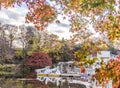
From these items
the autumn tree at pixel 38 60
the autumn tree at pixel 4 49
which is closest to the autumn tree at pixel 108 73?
the autumn tree at pixel 38 60

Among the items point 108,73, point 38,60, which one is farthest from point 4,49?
point 108,73

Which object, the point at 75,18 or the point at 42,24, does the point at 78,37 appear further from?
the point at 42,24

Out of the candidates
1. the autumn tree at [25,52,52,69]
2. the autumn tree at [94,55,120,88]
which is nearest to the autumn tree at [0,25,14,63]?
the autumn tree at [25,52,52,69]

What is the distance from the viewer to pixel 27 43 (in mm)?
25203

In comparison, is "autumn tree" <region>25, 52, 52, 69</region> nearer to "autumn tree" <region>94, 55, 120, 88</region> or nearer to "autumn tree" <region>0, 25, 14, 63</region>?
"autumn tree" <region>0, 25, 14, 63</region>

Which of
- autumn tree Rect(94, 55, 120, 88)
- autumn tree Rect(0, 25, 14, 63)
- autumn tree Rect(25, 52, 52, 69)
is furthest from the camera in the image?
autumn tree Rect(25, 52, 52, 69)

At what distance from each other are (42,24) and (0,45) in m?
18.0

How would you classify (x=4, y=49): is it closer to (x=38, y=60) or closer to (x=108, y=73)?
(x=38, y=60)

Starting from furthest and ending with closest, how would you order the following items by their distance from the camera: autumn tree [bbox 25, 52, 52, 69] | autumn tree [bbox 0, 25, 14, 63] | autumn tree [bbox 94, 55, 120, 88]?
autumn tree [bbox 25, 52, 52, 69] → autumn tree [bbox 0, 25, 14, 63] → autumn tree [bbox 94, 55, 120, 88]

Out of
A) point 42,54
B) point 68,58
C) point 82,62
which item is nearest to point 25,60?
point 42,54

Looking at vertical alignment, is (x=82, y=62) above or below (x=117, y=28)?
below

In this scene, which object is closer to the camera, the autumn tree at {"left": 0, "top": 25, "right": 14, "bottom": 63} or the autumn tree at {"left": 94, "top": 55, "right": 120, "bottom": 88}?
the autumn tree at {"left": 94, "top": 55, "right": 120, "bottom": 88}

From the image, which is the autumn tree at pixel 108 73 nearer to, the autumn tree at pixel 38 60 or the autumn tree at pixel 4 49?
the autumn tree at pixel 38 60

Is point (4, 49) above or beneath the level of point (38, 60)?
above
